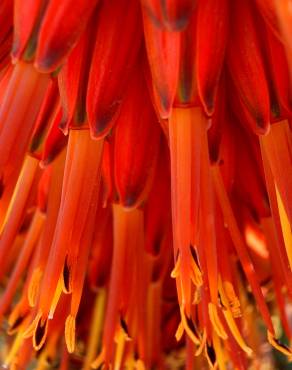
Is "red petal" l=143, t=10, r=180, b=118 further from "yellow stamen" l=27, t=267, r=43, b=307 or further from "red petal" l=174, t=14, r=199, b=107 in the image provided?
"yellow stamen" l=27, t=267, r=43, b=307

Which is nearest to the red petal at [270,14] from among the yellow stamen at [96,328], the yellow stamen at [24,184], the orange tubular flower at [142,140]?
the orange tubular flower at [142,140]

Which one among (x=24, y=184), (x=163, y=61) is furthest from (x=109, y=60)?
(x=24, y=184)

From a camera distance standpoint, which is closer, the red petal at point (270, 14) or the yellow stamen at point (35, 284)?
the red petal at point (270, 14)

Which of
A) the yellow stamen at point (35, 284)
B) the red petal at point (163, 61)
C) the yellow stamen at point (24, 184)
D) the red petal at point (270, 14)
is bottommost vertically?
the yellow stamen at point (35, 284)

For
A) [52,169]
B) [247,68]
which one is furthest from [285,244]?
[52,169]

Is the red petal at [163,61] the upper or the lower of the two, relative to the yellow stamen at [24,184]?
upper

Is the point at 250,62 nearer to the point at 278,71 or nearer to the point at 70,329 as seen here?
the point at 278,71

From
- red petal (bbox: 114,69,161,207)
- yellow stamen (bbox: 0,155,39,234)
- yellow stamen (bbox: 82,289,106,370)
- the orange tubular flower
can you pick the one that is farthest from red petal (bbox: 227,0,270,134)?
yellow stamen (bbox: 82,289,106,370)

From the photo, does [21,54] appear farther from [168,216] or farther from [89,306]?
[89,306]

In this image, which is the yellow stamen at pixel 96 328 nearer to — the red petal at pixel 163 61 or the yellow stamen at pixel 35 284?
the yellow stamen at pixel 35 284
